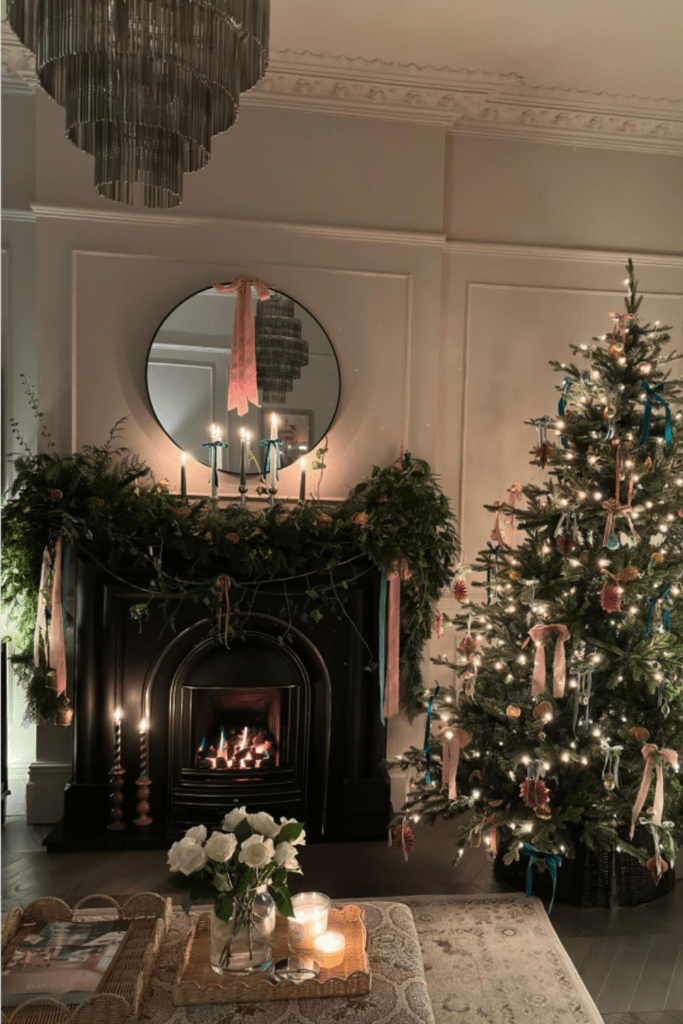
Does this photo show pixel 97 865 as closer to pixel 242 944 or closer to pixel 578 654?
pixel 242 944

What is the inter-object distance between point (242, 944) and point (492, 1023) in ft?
3.01

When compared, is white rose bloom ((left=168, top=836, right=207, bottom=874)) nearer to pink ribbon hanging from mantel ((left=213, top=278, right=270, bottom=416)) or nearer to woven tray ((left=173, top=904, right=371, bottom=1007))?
woven tray ((left=173, top=904, right=371, bottom=1007))

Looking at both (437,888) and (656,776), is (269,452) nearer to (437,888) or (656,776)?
(437,888)

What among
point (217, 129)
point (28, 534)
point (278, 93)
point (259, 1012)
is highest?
point (278, 93)

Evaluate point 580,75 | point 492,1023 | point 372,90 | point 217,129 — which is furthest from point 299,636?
point 580,75

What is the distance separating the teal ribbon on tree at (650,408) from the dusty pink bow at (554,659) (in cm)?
81

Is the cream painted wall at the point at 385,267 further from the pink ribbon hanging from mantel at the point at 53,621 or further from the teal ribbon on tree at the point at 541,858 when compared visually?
the teal ribbon on tree at the point at 541,858

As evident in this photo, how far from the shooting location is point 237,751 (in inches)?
151

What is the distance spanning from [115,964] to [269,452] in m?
2.41

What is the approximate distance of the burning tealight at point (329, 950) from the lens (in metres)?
2.15

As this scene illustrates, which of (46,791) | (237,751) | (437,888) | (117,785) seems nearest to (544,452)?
(437,888)

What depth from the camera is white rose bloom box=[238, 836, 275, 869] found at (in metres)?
2.05

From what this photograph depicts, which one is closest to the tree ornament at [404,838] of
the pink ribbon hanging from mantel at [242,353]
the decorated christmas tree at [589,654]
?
the decorated christmas tree at [589,654]

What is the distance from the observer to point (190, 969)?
211cm
